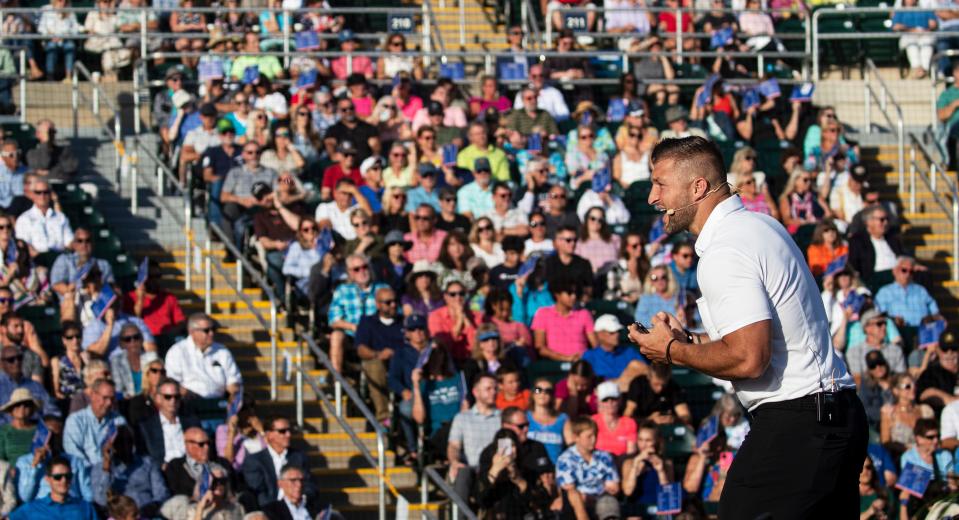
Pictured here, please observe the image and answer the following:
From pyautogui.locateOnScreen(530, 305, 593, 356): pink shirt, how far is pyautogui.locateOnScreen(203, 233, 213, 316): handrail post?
106 inches

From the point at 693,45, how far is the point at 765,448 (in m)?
14.4

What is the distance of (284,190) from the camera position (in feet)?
48.2

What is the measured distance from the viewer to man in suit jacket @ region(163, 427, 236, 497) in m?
11.3

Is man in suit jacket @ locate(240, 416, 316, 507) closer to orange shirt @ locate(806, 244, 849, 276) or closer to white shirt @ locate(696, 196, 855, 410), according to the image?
orange shirt @ locate(806, 244, 849, 276)

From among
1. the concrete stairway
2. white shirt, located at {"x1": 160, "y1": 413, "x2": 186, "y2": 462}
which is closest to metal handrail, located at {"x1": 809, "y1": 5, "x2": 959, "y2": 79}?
the concrete stairway

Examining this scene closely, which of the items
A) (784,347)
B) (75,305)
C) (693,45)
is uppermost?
(693,45)

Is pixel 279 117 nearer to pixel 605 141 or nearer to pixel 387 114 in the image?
pixel 387 114

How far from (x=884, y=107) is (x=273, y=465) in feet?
30.5

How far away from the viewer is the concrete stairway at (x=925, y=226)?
53.1ft

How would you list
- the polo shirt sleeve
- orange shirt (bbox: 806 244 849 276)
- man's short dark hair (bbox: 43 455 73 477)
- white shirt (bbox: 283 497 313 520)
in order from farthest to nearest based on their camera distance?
orange shirt (bbox: 806 244 849 276)
white shirt (bbox: 283 497 313 520)
man's short dark hair (bbox: 43 455 73 477)
the polo shirt sleeve

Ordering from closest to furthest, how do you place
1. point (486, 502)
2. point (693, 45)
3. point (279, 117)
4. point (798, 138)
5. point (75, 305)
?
point (486, 502), point (75, 305), point (279, 117), point (798, 138), point (693, 45)

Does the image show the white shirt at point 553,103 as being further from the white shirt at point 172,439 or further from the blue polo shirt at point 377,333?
the white shirt at point 172,439

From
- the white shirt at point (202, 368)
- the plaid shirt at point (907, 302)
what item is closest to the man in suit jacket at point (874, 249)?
the plaid shirt at point (907, 302)

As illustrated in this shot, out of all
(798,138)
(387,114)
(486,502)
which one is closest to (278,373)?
(486,502)
